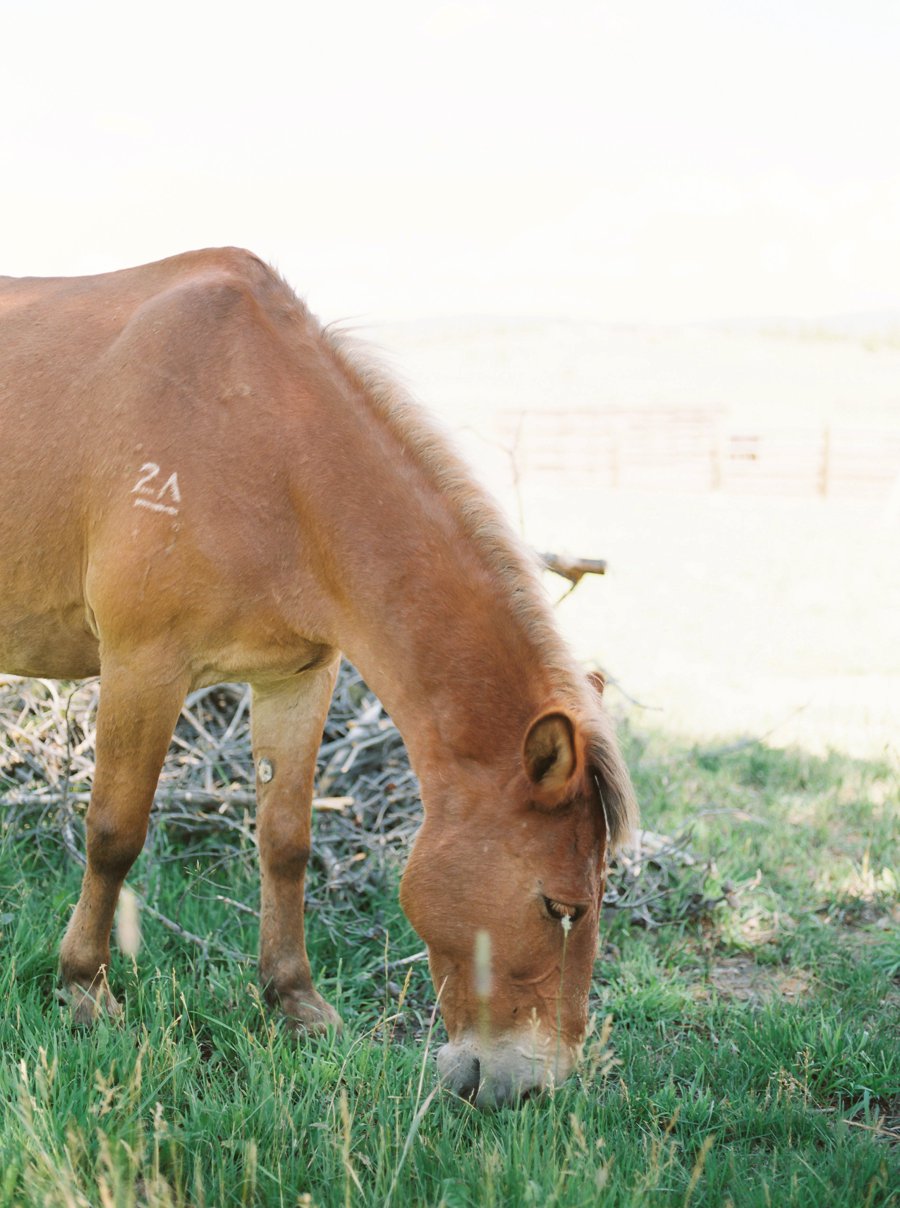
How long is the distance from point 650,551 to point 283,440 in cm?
1145

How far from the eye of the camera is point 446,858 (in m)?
2.59

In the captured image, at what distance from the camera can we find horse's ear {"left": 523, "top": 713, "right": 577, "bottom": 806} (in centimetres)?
238

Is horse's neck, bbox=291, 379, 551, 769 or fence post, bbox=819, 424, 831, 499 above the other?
horse's neck, bbox=291, 379, 551, 769

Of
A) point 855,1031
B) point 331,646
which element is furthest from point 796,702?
point 331,646

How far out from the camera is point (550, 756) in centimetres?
245

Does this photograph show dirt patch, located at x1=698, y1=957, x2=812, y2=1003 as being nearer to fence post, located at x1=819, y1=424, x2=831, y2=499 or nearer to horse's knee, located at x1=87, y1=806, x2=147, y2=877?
horse's knee, located at x1=87, y1=806, x2=147, y2=877

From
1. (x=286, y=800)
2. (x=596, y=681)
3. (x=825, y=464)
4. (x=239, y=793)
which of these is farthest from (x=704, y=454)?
(x=596, y=681)

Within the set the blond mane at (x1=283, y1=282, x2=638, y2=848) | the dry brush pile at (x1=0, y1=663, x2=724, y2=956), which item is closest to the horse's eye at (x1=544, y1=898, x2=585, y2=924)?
the blond mane at (x1=283, y1=282, x2=638, y2=848)

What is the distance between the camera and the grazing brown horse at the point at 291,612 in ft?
8.35

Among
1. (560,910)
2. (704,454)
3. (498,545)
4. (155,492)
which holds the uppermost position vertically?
(155,492)

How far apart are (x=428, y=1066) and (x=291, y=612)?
1283 millimetres

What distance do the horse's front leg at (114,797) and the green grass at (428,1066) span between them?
14 cm

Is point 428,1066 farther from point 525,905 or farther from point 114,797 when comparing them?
point 114,797

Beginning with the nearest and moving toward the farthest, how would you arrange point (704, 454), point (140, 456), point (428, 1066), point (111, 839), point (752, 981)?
point (428, 1066) → point (140, 456) → point (111, 839) → point (752, 981) → point (704, 454)
